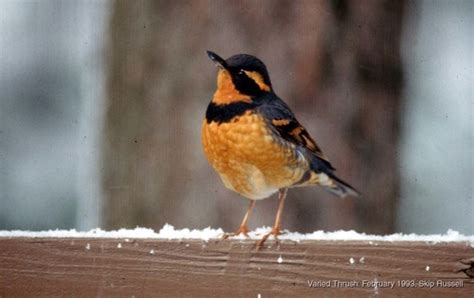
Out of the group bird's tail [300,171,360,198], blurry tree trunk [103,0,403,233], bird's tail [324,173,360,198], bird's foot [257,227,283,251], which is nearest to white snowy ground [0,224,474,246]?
bird's foot [257,227,283,251]

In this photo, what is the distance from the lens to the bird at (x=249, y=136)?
3.24 m

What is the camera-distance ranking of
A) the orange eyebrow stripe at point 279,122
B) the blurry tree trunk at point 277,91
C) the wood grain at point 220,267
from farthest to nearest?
the blurry tree trunk at point 277,91 → the orange eyebrow stripe at point 279,122 → the wood grain at point 220,267

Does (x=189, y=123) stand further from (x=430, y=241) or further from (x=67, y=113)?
(x=67, y=113)

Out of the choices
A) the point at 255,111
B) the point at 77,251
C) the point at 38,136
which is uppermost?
the point at 255,111

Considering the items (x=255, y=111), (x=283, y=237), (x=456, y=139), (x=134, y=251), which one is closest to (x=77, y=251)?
(x=134, y=251)

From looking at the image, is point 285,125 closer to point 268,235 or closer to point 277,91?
point 268,235

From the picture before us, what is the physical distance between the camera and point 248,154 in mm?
3234

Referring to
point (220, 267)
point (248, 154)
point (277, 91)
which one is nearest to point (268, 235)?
point (220, 267)

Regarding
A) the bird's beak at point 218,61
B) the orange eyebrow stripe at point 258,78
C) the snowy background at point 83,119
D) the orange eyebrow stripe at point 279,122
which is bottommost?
the snowy background at point 83,119

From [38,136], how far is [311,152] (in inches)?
197

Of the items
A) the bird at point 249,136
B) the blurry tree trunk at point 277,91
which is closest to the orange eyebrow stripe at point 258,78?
the bird at point 249,136

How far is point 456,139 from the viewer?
6.66 metres

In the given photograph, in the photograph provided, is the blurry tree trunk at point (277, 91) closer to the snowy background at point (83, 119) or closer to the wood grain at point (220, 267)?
the snowy background at point (83, 119)

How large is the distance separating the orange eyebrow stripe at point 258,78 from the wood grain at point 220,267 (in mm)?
810
